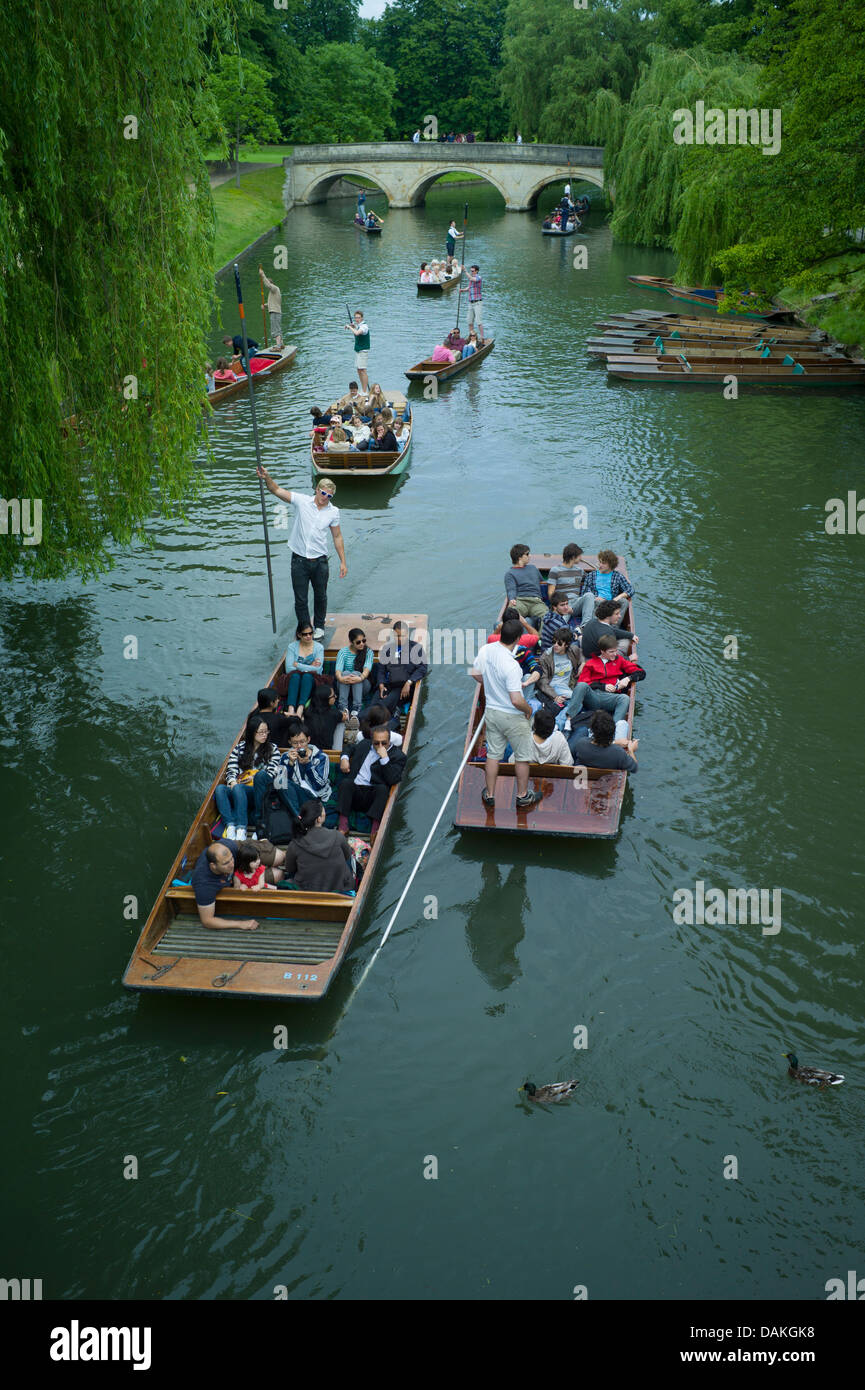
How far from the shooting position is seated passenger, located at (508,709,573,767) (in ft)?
31.2

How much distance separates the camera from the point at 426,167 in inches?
2194

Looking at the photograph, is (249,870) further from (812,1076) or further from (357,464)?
(357,464)

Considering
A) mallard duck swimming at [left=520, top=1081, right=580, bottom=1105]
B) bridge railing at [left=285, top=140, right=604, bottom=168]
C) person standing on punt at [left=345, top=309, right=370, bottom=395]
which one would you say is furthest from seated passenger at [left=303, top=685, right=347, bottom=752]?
bridge railing at [left=285, top=140, right=604, bottom=168]

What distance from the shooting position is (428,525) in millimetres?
17031

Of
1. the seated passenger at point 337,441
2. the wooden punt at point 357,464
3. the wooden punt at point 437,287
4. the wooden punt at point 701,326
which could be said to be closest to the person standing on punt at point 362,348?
the seated passenger at point 337,441

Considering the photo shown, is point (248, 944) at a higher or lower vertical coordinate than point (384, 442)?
lower

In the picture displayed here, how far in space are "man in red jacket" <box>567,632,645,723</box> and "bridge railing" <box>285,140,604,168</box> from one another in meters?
47.3

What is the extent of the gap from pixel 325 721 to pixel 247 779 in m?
1.12

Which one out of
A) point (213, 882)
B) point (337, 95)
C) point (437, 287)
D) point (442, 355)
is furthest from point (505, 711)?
point (337, 95)

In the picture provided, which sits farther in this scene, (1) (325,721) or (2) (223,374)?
(2) (223,374)

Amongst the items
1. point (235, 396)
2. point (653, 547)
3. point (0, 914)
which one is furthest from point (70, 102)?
point (235, 396)

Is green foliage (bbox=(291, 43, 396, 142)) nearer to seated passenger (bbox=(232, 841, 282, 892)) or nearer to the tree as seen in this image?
the tree

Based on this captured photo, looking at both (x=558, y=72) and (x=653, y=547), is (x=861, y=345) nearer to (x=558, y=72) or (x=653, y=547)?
(x=653, y=547)

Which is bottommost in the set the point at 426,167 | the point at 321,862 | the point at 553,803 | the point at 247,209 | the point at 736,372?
the point at 553,803
